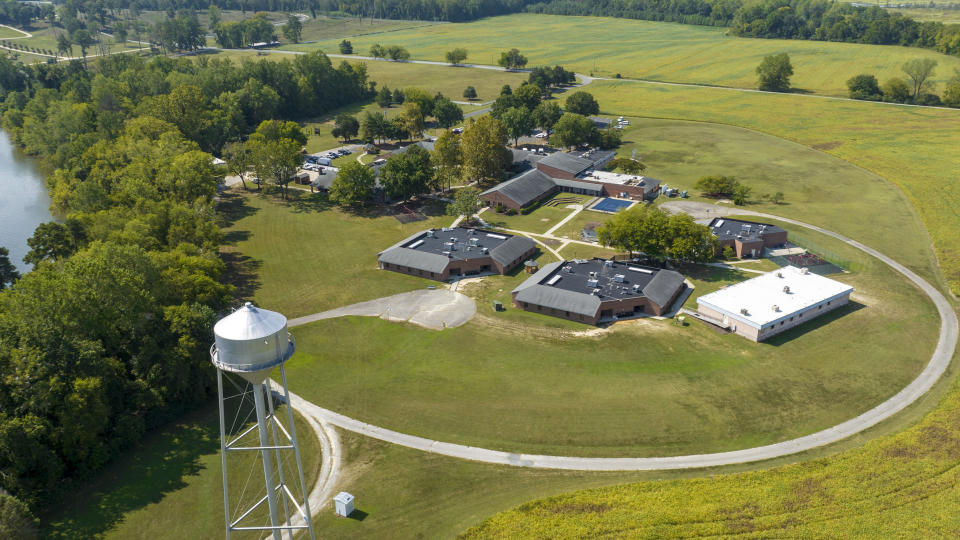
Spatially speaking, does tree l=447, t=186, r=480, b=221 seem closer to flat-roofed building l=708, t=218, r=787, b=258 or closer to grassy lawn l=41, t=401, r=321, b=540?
flat-roofed building l=708, t=218, r=787, b=258

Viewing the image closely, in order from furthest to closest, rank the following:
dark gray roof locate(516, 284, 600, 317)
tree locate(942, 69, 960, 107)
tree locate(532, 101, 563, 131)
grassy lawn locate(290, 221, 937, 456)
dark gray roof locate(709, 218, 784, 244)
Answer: tree locate(942, 69, 960, 107) → tree locate(532, 101, 563, 131) → dark gray roof locate(709, 218, 784, 244) → dark gray roof locate(516, 284, 600, 317) → grassy lawn locate(290, 221, 937, 456)

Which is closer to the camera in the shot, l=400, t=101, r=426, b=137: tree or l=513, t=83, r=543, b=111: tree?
l=400, t=101, r=426, b=137: tree

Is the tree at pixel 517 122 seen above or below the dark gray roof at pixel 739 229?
above

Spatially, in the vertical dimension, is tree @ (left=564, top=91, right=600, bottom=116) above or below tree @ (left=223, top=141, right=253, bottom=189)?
above

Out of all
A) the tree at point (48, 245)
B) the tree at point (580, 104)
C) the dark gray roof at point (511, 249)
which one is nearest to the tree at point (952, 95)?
the tree at point (580, 104)

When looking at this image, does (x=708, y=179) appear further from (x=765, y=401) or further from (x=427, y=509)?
(x=427, y=509)

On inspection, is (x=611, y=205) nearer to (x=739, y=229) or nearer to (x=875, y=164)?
(x=739, y=229)

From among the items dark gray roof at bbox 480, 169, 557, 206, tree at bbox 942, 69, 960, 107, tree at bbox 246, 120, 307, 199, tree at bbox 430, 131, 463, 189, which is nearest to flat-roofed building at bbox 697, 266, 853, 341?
dark gray roof at bbox 480, 169, 557, 206

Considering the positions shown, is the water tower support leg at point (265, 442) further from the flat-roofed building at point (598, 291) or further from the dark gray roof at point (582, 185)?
the dark gray roof at point (582, 185)
